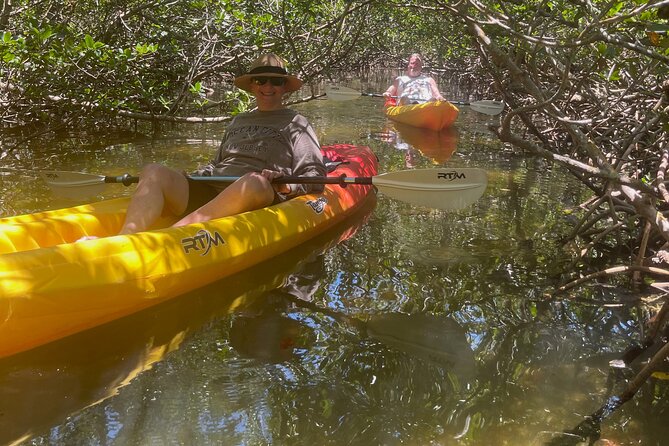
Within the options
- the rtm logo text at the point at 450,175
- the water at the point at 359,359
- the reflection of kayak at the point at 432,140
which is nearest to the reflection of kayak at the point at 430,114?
the reflection of kayak at the point at 432,140

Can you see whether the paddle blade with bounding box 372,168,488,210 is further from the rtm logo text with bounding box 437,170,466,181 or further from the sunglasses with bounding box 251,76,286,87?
the sunglasses with bounding box 251,76,286,87

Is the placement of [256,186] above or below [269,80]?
below

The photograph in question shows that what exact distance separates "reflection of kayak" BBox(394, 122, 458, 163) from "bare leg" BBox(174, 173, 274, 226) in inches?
147

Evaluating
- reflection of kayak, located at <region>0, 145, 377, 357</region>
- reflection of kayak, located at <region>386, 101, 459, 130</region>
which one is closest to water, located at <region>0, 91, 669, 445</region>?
reflection of kayak, located at <region>0, 145, 377, 357</region>

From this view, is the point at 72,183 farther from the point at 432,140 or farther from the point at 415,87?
the point at 415,87

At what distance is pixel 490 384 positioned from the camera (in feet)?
7.94

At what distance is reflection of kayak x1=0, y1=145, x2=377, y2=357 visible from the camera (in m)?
2.32

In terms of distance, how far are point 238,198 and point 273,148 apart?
0.52 meters

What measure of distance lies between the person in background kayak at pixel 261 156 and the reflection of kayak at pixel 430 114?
15.9 ft

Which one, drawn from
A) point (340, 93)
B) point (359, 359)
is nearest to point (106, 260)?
point (359, 359)

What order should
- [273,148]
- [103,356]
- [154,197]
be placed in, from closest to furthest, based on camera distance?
[103,356] < [154,197] < [273,148]

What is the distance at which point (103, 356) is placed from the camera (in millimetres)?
2527

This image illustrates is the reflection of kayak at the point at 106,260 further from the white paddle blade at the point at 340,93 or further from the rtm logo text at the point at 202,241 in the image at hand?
the white paddle blade at the point at 340,93

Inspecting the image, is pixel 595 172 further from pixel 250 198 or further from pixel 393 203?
pixel 393 203
